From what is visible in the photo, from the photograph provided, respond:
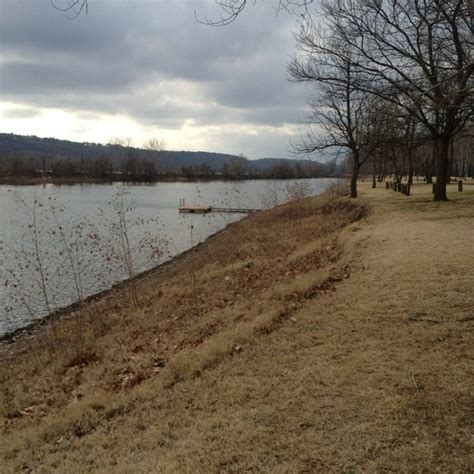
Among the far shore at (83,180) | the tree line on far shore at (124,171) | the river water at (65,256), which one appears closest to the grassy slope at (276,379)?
the river water at (65,256)

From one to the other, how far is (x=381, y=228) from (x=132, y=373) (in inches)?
408

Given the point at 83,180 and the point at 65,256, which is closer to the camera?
the point at 65,256

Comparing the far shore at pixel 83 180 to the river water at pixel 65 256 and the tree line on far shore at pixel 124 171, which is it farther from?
the river water at pixel 65 256

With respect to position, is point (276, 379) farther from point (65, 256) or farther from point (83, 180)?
point (83, 180)

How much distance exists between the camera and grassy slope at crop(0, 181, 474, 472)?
404cm

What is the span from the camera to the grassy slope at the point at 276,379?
4.04 meters

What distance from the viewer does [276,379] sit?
548 cm

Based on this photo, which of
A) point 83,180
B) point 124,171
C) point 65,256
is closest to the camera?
point 65,256

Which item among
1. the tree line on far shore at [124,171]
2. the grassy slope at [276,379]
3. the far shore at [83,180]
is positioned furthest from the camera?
the tree line on far shore at [124,171]

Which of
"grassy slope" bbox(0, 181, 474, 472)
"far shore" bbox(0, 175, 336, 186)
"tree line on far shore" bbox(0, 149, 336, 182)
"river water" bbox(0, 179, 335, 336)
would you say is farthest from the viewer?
"tree line on far shore" bbox(0, 149, 336, 182)

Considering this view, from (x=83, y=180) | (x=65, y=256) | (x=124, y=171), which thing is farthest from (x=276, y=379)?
(x=124, y=171)

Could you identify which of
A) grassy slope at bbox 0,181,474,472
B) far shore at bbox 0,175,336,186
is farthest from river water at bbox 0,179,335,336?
far shore at bbox 0,175,336,186

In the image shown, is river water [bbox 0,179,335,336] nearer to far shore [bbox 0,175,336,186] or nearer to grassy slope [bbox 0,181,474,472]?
grassy slope [bbox 0,181,474,472]

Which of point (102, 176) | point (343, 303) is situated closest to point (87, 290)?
point (343, 303)
